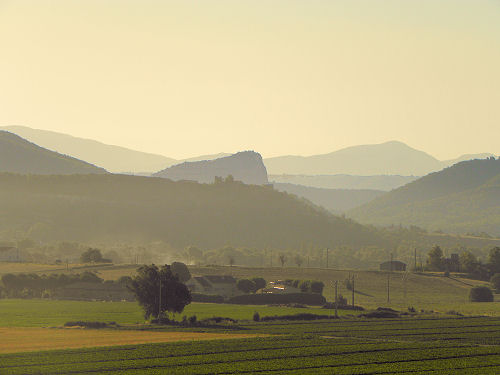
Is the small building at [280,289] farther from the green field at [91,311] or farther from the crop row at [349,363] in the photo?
the crop row at [349,363]

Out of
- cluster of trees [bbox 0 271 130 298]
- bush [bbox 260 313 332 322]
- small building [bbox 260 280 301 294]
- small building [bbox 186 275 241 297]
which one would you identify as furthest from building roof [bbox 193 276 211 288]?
bush [bbox 260 313 332 322]

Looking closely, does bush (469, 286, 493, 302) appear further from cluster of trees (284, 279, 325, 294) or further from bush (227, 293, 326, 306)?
bush (227, 293, 326, 306)

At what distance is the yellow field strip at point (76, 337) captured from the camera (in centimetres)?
9025

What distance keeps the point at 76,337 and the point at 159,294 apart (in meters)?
24.4

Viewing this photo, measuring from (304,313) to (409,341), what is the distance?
1303 inches

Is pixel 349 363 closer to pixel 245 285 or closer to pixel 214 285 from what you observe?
pixel 245 285

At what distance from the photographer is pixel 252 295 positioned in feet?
518

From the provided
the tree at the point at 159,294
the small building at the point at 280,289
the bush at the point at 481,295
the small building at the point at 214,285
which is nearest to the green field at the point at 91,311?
the tree at the point at 159,294

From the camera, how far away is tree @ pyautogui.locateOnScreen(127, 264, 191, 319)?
122125 millimetres

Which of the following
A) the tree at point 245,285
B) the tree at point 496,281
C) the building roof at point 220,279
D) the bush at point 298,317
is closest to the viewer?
the bush at point 298,317

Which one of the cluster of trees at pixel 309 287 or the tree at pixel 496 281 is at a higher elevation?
the tree at pixel 496 281

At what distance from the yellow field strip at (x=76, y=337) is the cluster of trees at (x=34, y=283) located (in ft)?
198

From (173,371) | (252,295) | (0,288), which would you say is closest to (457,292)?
(252,295)

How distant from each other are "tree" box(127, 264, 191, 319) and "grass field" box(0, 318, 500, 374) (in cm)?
1975
